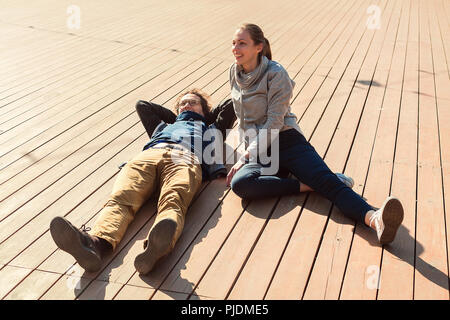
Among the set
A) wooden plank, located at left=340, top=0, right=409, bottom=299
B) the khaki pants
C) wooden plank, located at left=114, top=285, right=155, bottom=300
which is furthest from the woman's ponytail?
wooden plank, located at left=114, top=285, right=155, bottom=300

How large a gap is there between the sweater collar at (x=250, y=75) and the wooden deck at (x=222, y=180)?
551 millimetres

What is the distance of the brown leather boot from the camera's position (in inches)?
81.7

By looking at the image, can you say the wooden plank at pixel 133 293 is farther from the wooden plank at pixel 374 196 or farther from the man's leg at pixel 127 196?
the wooden plank at pixel 374 196

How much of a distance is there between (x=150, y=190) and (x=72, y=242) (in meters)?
0.59

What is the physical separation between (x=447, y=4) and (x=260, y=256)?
7.89m

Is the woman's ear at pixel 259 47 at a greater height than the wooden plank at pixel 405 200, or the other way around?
the woman's ear at pixel 259 47

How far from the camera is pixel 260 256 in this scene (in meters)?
2.29

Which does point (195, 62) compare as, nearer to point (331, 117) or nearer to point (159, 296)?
point (331, 117)

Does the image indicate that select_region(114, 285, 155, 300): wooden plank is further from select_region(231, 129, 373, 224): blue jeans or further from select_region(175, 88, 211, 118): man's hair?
select_region(175, 88, 211, 118): man's hair

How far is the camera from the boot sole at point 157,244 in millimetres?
2086

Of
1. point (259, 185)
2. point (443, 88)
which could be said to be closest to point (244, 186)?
point (259, 185)

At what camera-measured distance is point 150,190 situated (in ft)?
8.55

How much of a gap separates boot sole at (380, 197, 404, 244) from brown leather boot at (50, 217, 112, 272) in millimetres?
1149

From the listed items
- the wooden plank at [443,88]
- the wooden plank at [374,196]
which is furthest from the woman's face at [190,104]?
the wooden plank at [443,88]
